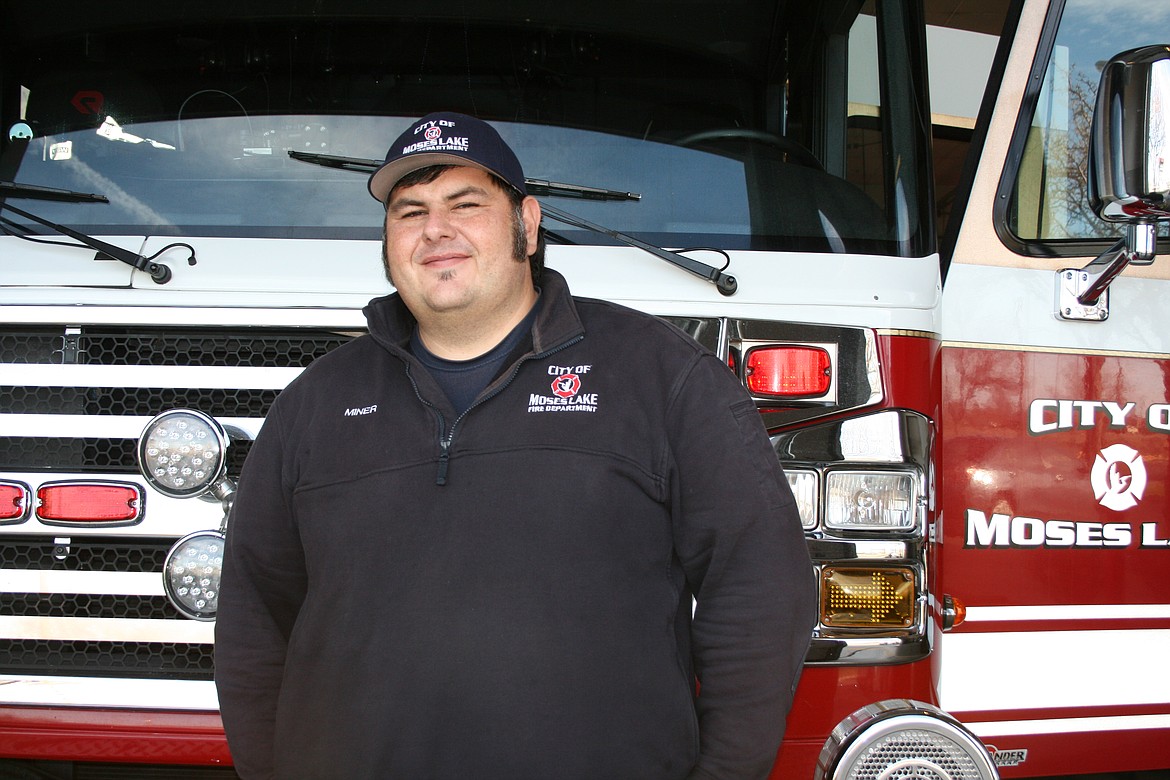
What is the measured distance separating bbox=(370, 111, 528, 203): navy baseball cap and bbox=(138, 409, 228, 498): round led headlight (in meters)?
0.75

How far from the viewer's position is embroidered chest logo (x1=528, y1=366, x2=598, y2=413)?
6.47ft

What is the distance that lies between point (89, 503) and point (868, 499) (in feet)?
6.09

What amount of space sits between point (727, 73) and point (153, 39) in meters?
1.58

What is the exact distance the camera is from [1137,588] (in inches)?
117

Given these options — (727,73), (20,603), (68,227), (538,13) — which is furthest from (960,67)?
(20,603)

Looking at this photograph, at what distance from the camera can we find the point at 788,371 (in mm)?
2432

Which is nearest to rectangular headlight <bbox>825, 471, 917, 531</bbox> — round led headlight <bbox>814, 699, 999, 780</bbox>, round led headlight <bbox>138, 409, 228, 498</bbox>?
round led headlight <bbox>814, 699, 999, 780</bbox>

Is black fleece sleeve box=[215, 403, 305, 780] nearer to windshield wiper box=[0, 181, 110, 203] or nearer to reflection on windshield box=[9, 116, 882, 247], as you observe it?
reflection on windshield box=[9, 116, 882, 247]

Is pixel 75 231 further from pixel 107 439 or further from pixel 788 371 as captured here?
pixel 788 371

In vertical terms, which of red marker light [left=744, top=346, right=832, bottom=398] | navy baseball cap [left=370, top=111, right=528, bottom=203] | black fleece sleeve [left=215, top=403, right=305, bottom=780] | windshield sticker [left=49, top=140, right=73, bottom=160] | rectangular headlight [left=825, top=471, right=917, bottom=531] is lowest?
black fleece sleeve [left=215, top=403, right=305, bottom=780]

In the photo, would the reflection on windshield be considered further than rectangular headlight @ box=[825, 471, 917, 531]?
Yes

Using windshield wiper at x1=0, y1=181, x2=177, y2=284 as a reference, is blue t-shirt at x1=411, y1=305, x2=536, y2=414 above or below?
below

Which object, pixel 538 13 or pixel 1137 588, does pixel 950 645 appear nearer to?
pixel 1137 588

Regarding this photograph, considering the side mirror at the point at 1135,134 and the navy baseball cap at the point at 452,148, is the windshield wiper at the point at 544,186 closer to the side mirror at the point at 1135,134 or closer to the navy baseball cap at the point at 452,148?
the navy baseball cap at the point at 452,148
